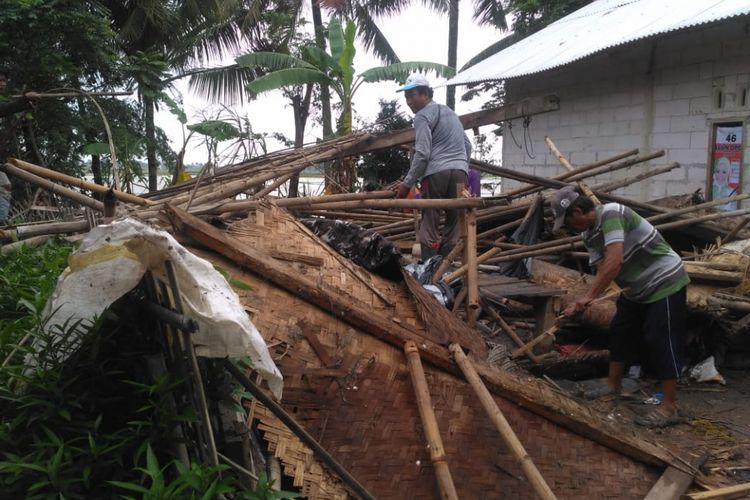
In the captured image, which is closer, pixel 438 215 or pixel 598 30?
pixel 438 215

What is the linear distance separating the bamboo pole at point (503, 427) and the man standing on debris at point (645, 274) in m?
1.34

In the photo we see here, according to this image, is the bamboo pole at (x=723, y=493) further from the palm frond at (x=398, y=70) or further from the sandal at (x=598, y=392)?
the palm frond at (x=398, y=70)

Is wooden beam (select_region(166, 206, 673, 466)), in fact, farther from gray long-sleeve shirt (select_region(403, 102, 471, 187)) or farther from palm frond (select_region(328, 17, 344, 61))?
palm frond (select_region(328, 17, 344, 61))

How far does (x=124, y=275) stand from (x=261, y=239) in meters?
1.45

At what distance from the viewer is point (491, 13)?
18.6 meters

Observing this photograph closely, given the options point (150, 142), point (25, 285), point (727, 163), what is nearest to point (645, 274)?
point (25, 285)

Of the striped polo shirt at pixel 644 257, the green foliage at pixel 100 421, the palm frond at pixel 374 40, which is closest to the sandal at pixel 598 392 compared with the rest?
the striped polo shirt at pixel 644 257

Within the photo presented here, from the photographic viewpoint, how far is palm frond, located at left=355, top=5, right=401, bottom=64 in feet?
58.4

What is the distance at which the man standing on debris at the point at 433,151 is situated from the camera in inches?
193

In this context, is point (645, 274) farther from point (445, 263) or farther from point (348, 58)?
point (348, 58)

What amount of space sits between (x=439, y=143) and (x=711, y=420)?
2.91 m

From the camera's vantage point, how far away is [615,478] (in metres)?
2.83

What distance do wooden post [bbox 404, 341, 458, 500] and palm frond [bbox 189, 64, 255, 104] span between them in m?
15.2

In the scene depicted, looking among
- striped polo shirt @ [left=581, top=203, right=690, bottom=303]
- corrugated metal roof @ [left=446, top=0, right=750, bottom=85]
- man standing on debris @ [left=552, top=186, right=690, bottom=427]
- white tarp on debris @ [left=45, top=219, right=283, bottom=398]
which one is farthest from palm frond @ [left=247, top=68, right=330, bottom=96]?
white tarp on debris @ [left=45, top=219, right=283, bottom=398]
